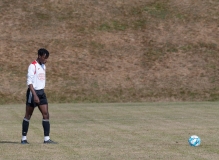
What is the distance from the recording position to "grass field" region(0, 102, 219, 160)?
14.6 m

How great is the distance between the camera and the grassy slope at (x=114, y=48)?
46.9 meters

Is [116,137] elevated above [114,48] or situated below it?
below

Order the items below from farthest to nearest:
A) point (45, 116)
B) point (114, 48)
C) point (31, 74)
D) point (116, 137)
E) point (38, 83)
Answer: point (114, 48) < point (116, 137) < point (45, 116) < point (38, 83) < point (31, 74)

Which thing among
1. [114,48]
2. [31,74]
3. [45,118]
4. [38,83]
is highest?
[114,48]

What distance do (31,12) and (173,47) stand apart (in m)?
13.7

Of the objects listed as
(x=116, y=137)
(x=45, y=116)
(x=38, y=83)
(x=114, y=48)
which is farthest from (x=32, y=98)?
(x=114, y=48)

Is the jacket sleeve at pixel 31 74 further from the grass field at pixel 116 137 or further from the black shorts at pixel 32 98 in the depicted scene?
the grass field at pixel 116 137

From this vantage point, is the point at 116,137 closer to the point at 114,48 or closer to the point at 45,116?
the point at 45,116

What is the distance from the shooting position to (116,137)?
19000mm

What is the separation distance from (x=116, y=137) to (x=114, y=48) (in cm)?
3459

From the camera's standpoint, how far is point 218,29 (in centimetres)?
5712

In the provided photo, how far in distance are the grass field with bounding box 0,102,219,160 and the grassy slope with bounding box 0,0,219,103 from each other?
1763 cm

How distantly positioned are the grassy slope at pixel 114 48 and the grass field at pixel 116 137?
1763 cm

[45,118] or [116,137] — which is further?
[116,137]
